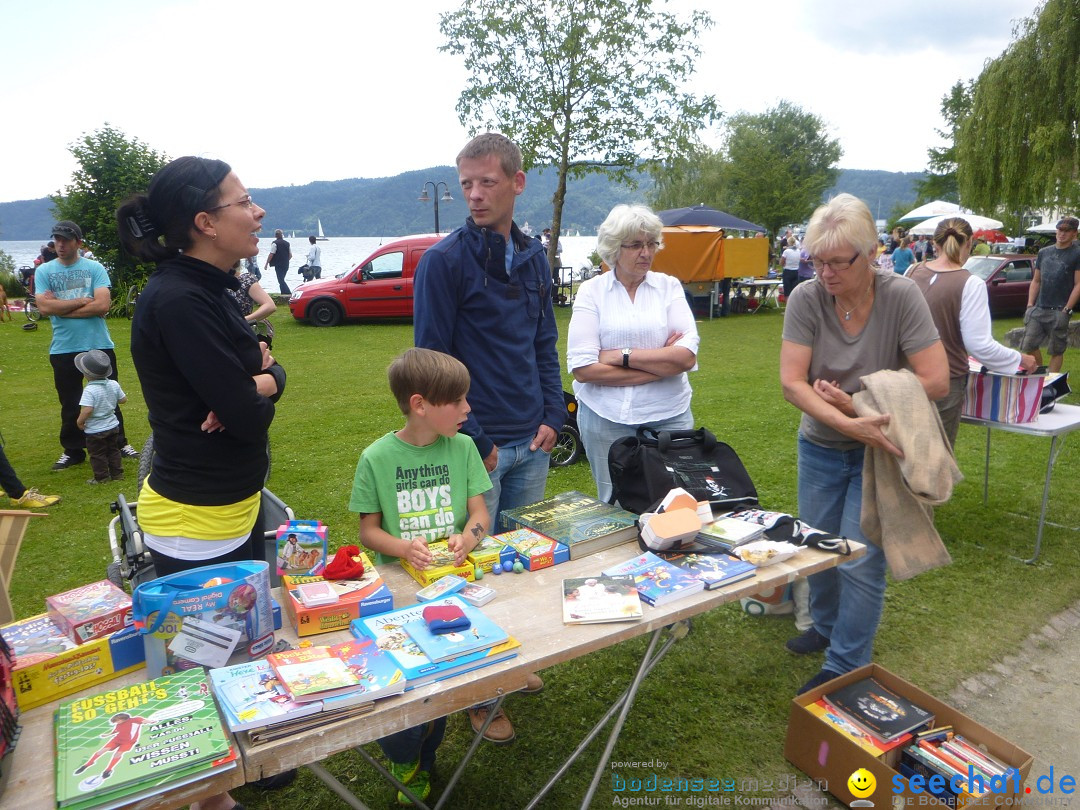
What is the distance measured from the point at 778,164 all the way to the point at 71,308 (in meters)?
31.6

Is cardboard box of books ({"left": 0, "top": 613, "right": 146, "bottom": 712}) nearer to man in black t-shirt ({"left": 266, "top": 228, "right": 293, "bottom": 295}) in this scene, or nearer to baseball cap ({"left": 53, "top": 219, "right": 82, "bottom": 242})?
baseball cap ({"left": 53, "top": 219, "right": 82, "bottom": 242})

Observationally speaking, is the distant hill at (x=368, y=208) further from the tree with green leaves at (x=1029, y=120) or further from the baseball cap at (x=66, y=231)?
the baseball cap at (x=66, y=231)

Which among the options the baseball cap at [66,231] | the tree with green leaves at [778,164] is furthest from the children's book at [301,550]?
the tree with green leaves at [778,164]

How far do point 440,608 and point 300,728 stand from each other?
0.43m

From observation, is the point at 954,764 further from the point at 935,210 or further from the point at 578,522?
the point at 935,210

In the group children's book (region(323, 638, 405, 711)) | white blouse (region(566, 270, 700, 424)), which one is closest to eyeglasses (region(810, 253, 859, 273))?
white blouse (region(566, 270, 700, 424))

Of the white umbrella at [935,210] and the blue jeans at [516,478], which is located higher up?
the white umbrella at [935,210]

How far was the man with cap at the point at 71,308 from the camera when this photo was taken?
557 cm

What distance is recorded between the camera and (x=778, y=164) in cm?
3175

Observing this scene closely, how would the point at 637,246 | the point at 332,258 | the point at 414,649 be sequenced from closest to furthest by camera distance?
the point at 414,649 < the point at 637,246 < the point at 332,258

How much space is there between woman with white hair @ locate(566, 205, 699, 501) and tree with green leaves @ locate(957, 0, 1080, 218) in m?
15.7

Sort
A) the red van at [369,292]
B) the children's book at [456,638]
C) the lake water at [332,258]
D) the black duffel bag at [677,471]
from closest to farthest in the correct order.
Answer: the children's book at [456,638] → the black duffel bag at [677,471] → the red van at [369,292] → the lake water at [332,258]

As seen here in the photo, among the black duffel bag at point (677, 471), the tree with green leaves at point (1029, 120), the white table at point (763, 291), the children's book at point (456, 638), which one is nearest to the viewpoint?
the children's book at point (456, 638)

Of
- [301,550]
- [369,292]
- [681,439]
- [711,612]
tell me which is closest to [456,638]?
[301,550]
